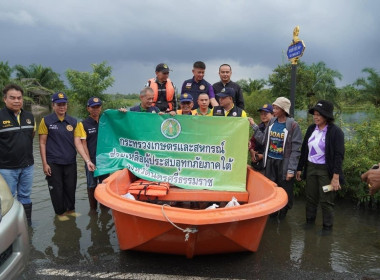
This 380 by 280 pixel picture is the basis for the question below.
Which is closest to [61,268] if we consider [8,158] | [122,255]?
[122,255]

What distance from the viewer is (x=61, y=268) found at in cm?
359

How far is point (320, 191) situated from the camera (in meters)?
4.66

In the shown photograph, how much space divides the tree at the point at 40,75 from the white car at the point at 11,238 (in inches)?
1873

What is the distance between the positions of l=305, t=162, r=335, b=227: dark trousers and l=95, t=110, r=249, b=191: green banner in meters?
0.99

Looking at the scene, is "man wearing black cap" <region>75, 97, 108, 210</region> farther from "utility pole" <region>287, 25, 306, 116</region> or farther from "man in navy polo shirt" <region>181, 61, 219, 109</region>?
"utility pole" <region>287, 25, 306, 116</region>

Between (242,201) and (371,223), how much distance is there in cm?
244

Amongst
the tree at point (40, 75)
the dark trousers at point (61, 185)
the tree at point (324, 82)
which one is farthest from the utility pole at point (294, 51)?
the tree at point (40, 75)

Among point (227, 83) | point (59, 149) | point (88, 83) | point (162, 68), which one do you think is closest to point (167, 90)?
point (162, 68)

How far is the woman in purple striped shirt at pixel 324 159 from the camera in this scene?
4.41m

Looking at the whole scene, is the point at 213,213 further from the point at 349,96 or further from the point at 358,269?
the point at 349,96

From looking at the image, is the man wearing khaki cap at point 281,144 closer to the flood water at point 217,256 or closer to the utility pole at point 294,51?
the flood water at point 217,256

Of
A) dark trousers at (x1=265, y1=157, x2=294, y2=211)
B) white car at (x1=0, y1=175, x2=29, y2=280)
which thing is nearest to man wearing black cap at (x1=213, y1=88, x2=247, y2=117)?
dark trousers at (x1=265, y1=157, x2=294, y2=211)

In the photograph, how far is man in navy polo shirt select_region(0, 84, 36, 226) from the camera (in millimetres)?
4352

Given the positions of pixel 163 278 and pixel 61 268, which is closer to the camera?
pixel 163 278
